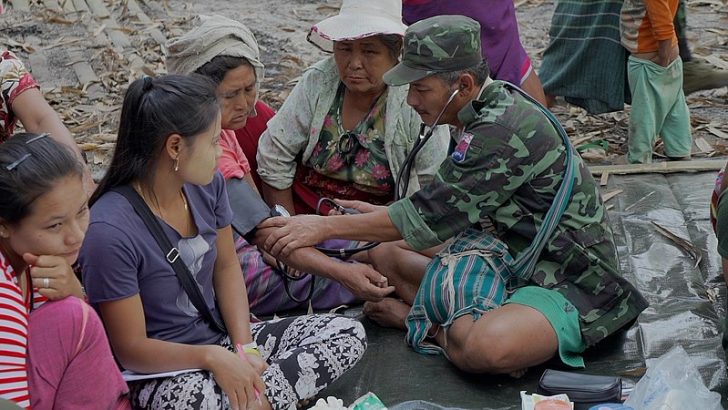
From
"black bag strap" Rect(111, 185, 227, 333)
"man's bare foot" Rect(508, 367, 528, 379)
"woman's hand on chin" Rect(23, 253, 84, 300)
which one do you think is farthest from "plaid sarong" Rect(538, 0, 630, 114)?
A: "woman's hand on chin" Rect(23, 253, 84, 300)

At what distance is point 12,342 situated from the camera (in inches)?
106

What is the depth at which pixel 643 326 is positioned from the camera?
12.5 feet

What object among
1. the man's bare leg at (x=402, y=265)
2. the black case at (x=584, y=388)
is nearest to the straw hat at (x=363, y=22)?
the man's bare leg at (x=402, y=265)

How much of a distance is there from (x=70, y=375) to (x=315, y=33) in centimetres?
207

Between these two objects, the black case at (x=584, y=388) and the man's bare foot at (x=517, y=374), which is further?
the man's bare foot at (x=517, y=374)

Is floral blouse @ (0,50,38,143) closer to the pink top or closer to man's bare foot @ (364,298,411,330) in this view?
the pink top

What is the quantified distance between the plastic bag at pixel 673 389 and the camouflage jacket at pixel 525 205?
0.34 meters

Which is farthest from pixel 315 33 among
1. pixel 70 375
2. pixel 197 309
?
pixel 70 375

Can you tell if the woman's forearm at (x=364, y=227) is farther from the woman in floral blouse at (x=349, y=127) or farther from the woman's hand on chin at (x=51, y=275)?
the woman's hand on chin at (x=51, y=275)

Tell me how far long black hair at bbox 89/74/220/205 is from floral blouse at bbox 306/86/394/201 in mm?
1112

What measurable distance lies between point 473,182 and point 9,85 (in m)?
1.90

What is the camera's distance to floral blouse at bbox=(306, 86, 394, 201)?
421 centimetres

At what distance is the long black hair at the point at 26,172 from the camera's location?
2.69 meters

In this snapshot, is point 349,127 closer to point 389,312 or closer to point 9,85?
point 389,312
